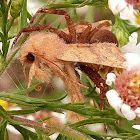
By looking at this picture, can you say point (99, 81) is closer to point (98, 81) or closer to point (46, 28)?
point (98, 81)

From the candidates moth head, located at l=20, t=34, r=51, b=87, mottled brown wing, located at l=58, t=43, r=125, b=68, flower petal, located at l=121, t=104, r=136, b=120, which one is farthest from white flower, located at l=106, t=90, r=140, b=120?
moth head, located at l=20, t=34, r=51, b=87

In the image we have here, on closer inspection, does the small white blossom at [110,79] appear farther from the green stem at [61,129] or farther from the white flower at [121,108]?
the green stem at [61,129]

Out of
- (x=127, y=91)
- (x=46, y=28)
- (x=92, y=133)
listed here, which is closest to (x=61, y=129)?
(x=92, y=133)

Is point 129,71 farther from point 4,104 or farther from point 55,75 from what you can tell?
point 4,104

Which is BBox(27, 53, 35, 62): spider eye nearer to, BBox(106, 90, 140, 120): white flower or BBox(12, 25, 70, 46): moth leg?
BBox(12, 25, 70, 46): moth leg

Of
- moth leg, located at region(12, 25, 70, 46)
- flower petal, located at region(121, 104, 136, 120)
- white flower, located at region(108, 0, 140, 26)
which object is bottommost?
flower petal, located at region(121, 104, 136, 120)

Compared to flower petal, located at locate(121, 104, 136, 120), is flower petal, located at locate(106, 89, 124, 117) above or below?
above
